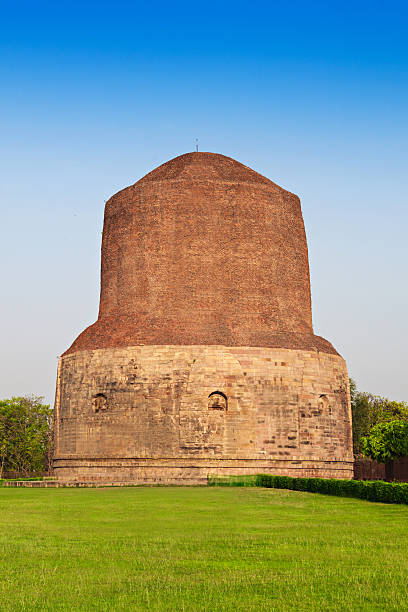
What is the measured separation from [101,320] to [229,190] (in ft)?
26.6

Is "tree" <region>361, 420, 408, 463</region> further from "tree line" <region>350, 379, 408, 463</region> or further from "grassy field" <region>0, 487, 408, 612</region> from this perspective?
"grassy field" <region>0, 487, 408, 612</region>

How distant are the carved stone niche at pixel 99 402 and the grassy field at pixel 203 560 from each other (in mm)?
13915

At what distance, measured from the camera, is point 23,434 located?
44875 mm

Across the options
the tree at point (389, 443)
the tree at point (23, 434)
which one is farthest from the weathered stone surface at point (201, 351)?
the tree at point (23, 434)

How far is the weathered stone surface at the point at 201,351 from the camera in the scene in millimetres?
25812

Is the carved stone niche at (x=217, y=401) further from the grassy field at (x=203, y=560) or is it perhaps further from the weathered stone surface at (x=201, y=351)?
the grassy field at (x=203, y=560)

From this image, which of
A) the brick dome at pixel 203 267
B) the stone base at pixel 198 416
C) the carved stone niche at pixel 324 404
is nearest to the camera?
the stone base at pixel 198 416

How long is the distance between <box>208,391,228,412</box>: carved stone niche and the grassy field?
13.0 meters

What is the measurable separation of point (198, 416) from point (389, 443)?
9609 millimetres

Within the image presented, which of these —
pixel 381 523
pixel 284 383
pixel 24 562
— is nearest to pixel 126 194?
pixel 284 383

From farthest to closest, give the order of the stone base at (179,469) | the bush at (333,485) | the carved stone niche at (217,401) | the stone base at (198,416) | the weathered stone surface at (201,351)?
the carved stone niche at (217,401) → the weathered stone surface at (201,351) → the stone base at (198,416) → the stone base at (179,469) → the bush at (333,485)

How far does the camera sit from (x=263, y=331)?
91.6 ft

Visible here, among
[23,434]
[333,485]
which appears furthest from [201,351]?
[23,434]

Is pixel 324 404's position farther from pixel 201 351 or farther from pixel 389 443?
pixel 201 351
